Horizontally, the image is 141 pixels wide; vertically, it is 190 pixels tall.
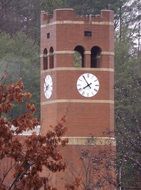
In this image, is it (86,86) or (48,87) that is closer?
(86,86)

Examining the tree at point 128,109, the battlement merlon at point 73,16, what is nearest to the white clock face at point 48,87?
the battlement merlon at point 73,16

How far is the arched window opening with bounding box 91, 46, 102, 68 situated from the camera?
146 ft

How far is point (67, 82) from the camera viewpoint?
144 ft

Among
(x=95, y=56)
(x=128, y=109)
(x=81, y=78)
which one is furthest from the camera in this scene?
(x=95, y=56)

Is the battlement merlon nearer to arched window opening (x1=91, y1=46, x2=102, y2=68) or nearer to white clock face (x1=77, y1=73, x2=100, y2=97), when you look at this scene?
arched window opening (x1=91, y1=46, x2=102, y2=68)

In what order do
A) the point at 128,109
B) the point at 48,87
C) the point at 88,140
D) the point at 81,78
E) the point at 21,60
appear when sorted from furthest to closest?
the point at 21,60 < the point at 48,87 < the point at 81,78 < the point at 88,140 < the point at 128,109

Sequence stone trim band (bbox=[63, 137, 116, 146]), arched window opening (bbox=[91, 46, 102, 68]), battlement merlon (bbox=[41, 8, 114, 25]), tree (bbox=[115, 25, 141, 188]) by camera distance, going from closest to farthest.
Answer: tree (bbox=[115, 25, 141, 188]) → stone trim band (bbox=[63, 137, 116, 146]) → battlement merlon (bbox=[41, 8, 114, 25]) → arched window opening (bbox=[91, 46, 102, 68])

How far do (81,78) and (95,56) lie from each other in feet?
5.50

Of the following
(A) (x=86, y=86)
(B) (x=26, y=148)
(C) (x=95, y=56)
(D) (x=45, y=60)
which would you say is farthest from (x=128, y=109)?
(B) (x=26, y=148)

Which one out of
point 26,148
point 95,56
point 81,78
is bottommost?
point 26,148

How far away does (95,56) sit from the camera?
1768 inches

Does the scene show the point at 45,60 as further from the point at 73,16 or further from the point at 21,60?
the point at 21,60

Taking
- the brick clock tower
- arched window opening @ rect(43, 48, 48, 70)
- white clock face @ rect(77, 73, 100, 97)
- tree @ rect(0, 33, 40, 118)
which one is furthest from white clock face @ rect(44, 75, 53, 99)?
tree @ rect(0, 33, 40, 118)

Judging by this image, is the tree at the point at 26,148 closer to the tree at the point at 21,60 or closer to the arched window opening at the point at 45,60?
the arched window opening at the point at 45,60
